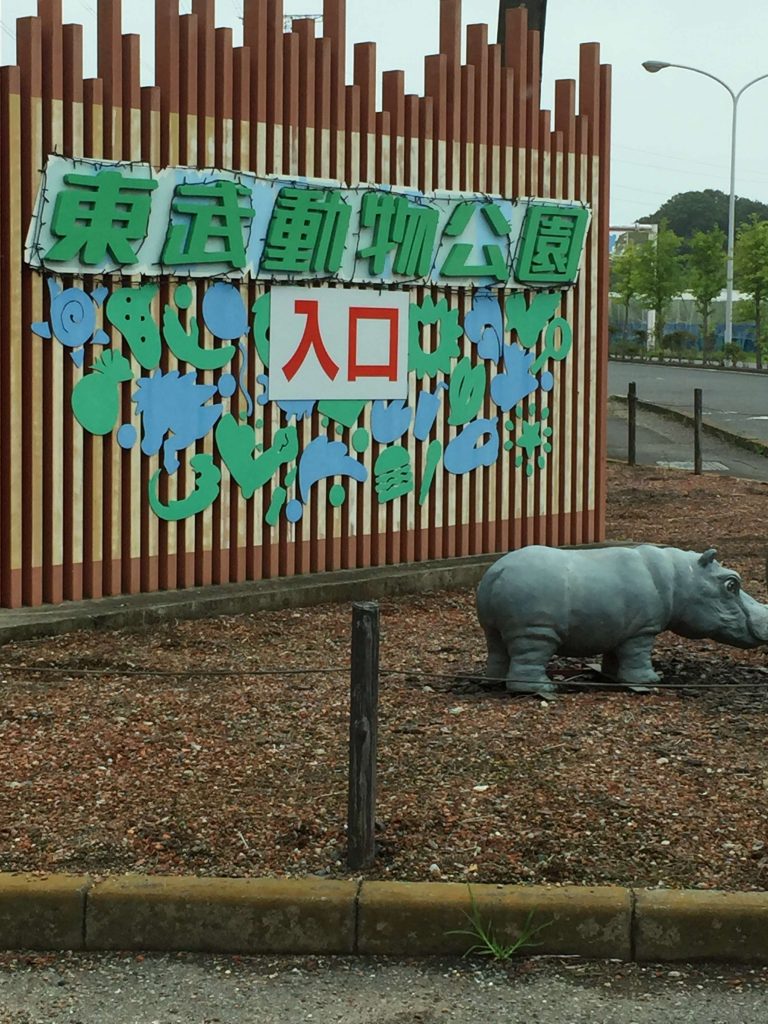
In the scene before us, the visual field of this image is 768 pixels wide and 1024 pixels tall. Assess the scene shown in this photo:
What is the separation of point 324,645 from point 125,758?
269cm

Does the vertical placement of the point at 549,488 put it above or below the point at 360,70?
below

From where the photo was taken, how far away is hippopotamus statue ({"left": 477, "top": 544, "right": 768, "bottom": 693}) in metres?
7.98

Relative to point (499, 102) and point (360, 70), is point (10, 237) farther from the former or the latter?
point (499, 102)

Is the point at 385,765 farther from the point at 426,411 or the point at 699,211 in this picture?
the point at 699,211

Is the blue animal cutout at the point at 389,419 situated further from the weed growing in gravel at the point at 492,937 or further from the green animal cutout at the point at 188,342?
the weed growing in gravel at the point at 492,937

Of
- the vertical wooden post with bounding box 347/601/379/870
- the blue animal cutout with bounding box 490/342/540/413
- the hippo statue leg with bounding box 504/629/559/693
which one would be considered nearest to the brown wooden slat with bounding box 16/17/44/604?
the hippo statue leg with bounding box 504/629/559/693

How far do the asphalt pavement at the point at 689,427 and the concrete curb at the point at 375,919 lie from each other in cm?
1440

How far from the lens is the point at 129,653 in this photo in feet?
29.6

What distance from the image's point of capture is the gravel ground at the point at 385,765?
5.73m

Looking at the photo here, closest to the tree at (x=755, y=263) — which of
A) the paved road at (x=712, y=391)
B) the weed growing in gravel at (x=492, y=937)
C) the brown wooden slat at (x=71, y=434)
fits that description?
the paved road at (x=712, y=391)

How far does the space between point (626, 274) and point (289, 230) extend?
195ft

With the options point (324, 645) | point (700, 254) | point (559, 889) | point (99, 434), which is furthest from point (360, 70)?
point (700, 254)

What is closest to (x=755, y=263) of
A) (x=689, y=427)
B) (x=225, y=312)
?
(x=689, y=427)

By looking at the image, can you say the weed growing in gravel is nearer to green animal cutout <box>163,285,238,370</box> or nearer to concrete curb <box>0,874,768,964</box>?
concrete curb <box>0,874,768,964</box>
